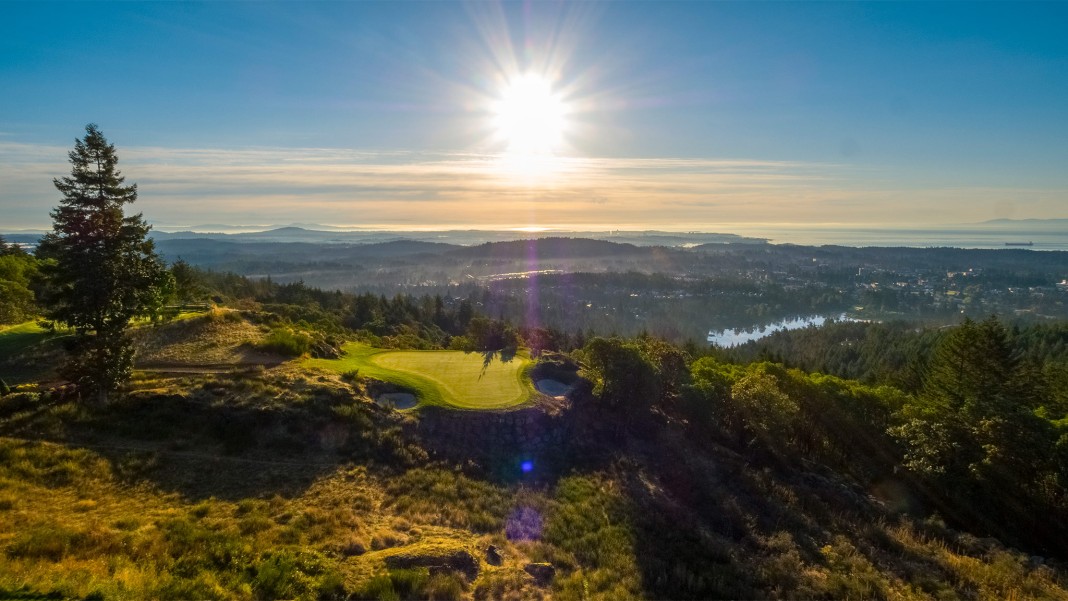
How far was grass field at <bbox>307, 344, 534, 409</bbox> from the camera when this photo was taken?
22.1m

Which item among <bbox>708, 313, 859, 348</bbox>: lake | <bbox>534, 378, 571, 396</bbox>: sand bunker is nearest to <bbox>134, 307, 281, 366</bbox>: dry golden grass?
<bbox>534, 378, 571, 396</bbox>: sand bunker

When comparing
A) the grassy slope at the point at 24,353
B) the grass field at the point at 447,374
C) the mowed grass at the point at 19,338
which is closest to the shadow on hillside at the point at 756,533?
the grass field at the point at 447,374

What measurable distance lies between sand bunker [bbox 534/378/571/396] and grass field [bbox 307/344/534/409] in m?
0.90

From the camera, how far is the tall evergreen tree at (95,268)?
16.9 meters

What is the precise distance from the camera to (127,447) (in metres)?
15.6

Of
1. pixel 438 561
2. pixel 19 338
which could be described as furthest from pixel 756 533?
pixel 19 338

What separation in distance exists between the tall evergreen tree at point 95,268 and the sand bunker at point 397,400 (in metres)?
9.54

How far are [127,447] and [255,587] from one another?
9490mm

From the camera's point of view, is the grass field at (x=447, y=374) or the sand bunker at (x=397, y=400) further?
the grass field at (x=447, y=374)

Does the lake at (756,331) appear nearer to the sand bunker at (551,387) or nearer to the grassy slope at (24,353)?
the sand bunker at (551,387)

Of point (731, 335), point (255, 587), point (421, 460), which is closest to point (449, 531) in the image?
point (421, 460)

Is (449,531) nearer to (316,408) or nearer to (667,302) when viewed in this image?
(316,408)

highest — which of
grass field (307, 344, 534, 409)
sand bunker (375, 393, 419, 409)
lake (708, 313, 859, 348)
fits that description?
grass field (307, 344, 534, 409)

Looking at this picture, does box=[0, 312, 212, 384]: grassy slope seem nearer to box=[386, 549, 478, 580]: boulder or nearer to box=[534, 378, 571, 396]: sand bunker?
box=[386, 549, 478, 580]: boulder
